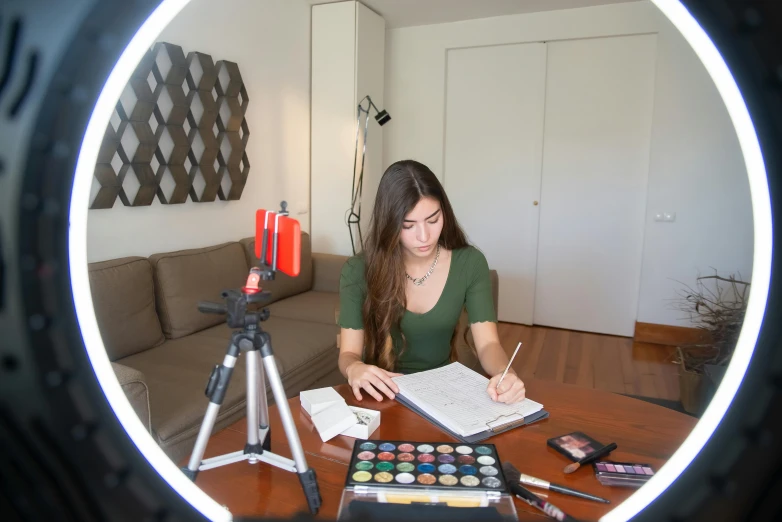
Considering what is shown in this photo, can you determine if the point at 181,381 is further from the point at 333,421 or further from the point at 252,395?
the point at 252,395

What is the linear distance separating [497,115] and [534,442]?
408 cm

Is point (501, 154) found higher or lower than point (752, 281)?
higher

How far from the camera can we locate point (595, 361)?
408 centimetres

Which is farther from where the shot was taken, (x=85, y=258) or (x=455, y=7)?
(x=455, y=7)

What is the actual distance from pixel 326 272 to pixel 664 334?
274 cm

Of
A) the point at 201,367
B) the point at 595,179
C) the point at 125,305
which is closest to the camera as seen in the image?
the point at 201,367

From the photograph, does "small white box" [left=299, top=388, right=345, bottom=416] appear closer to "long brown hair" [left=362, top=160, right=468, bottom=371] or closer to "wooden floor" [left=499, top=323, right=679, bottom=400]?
"long brown hair" [left=362, top=160, right=468, bottom=371]

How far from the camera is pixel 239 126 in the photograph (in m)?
3.66

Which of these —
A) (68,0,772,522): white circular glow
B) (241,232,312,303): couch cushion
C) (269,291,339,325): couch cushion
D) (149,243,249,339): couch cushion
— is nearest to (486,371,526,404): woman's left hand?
(68,0,772,522): white circular glow

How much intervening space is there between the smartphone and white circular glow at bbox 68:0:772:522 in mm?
355

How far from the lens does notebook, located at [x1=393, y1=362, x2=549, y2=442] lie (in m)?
1.18

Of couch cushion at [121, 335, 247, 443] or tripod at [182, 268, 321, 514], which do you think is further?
couch cushion at [121, 335, 247, 443]

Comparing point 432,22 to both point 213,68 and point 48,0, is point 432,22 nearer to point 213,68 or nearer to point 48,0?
point 213,68

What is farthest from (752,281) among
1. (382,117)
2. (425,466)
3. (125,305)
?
(382,117)
